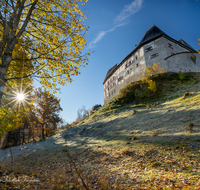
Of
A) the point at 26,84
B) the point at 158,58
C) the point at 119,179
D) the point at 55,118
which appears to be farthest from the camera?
the point at 55,118

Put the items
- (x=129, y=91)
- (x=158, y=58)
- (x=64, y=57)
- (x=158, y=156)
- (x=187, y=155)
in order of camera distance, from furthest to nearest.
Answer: (x=158, y=58), (x=129, y=91), (x=64, y=57), (x=158, y=156), (x=187, y=155)

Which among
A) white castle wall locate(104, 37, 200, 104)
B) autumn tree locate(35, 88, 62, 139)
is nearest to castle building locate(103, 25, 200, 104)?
white castle wall locate(104, 37, 200, 104)

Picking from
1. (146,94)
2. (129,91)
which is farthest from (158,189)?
(129,91)

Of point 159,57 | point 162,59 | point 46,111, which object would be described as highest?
point 159,57

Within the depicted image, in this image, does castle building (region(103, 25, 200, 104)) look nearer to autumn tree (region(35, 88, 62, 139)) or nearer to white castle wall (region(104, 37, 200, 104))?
white castle wall (region(104, 37, 200, 104))

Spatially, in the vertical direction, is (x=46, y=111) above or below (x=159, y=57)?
below

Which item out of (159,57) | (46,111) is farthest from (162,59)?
(46,111)

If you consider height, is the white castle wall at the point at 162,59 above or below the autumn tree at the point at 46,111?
above

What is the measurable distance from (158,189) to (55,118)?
27.4 meters

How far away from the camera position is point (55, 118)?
2723cm

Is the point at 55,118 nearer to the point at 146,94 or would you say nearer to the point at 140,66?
the point at 146,94

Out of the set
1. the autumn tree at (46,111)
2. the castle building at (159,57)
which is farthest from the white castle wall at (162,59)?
the autumn tree at (46,111)

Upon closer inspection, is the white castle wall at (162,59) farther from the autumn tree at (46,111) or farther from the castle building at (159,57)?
the autumn tree at (46,111)

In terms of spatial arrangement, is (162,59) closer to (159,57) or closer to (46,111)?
(159,57)
